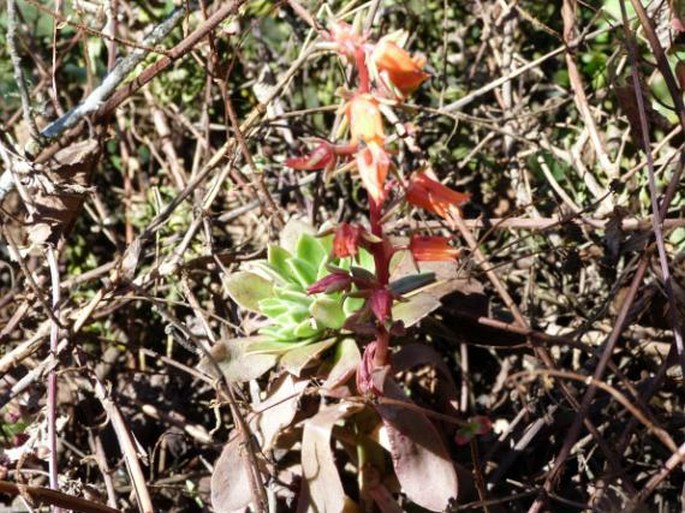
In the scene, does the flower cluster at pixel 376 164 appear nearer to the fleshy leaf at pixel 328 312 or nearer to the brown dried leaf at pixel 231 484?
the fleshy leaf at pixel 328 312

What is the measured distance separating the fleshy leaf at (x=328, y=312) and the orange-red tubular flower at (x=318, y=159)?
370mm

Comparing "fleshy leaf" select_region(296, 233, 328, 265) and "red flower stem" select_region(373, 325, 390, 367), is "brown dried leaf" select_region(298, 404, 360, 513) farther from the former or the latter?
"fleshy leaf" select_region(296, 233, 328, 265)

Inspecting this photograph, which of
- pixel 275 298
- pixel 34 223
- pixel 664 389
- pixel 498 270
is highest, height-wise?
pixel 34 223

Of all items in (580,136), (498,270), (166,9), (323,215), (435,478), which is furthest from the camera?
(166,9)

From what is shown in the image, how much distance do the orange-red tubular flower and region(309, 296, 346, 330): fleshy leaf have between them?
0.37 metres

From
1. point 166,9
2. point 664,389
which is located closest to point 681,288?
point 664,389

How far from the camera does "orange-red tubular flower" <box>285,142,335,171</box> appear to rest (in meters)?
1.54

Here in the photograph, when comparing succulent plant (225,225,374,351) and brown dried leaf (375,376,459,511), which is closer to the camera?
brown dried leaf (375,376,459,511)

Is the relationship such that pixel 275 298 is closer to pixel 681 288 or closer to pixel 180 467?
pixel 180 467

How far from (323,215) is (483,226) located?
580mm

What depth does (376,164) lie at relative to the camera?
4.85 ft

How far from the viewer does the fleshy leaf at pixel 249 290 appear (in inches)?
81.3

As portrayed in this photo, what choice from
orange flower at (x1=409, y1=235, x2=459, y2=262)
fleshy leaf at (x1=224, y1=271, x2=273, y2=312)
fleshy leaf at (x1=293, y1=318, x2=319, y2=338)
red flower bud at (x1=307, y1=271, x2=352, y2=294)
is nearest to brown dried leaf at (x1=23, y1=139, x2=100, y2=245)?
fleshy leaf at (x1=224, y1=271, x2=273, y2=312)

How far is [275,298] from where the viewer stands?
6.66 ft
